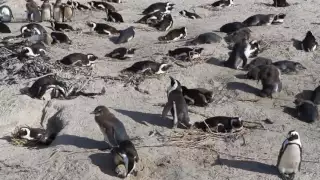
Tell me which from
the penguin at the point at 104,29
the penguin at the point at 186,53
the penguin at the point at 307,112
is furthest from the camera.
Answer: the penguin at the point at 104,29

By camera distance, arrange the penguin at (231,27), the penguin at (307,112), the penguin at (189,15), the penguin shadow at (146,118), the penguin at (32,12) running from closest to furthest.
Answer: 1. the penguin shadow at (146,118)
2. the penguin at (307,112)
3. the penguin at (231,27)
4. the penguin at (32,12)
5. the penguin at (189,15)

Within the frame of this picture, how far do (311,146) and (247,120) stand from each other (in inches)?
35.6

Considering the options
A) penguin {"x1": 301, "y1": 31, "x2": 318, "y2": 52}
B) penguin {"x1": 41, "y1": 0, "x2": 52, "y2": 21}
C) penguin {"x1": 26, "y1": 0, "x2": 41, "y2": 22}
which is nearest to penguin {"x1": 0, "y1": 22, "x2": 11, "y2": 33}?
penguin {"x1": 26, "y1": 0, "x2": 41, "y2": 22}

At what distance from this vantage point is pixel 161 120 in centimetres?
707

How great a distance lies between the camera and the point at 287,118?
24.2 feet

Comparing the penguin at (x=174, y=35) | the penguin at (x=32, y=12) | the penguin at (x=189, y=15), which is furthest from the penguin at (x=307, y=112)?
the penguin at (x=32, y=12)

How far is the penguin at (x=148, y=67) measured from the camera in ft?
27.5

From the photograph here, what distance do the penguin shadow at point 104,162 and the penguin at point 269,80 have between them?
2766mm

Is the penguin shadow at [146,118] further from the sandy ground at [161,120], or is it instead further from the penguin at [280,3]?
the penguin at [280,3]

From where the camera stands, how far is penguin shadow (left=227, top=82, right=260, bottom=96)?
8.16 m

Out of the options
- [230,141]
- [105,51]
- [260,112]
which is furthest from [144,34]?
[230,141]

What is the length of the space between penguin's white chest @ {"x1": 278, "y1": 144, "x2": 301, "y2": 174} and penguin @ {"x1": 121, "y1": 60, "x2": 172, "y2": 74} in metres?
3.00

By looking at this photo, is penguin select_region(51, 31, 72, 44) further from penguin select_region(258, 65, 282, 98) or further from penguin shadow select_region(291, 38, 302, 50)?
penguin shadow select_region(291, 38, 302, 50)

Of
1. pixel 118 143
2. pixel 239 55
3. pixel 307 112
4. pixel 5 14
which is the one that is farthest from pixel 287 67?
pixel 5 14
